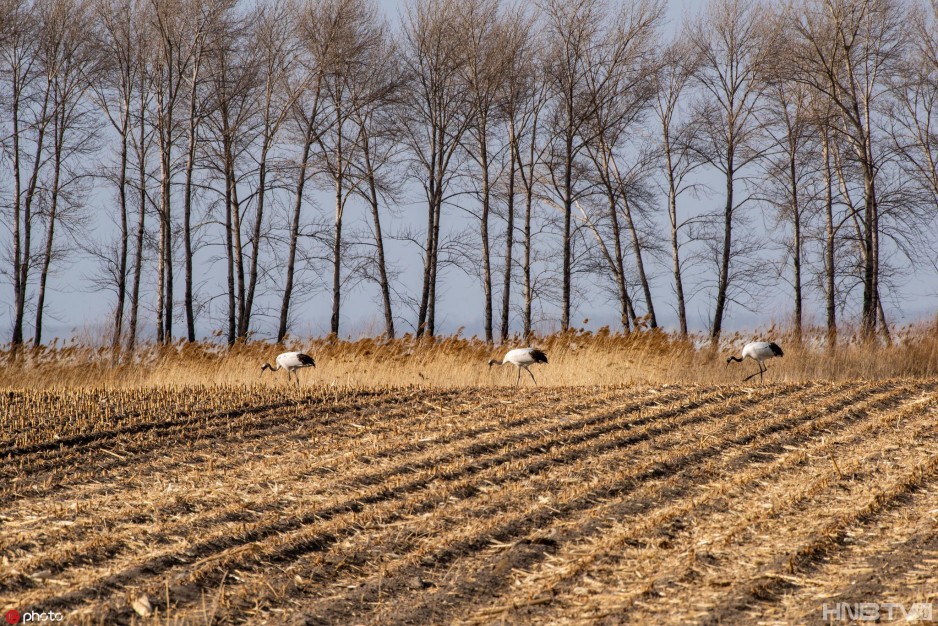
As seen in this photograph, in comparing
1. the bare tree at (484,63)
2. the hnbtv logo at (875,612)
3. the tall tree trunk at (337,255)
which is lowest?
the hnbtv logo at (875,612)

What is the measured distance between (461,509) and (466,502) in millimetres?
192

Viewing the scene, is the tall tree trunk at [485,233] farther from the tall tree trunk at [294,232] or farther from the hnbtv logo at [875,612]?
the hnbtv logo at [875,612]

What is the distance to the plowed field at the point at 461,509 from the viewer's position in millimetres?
5008

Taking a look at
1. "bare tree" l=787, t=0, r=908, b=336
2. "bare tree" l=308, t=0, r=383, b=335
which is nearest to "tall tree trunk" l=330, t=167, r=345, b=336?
"bare tree" l=308, t=0, r=383, b=335

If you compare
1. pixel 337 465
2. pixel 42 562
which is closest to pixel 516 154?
pixel 337 465

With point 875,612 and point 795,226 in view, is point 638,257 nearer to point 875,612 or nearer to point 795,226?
point 795,226

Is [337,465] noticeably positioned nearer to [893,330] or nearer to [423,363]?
[423,363]

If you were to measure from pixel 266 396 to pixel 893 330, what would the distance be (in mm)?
11926

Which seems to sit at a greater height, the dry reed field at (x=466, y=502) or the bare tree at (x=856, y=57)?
the bare tree at (x=856, y=57)

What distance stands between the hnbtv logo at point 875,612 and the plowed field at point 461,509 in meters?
0.09

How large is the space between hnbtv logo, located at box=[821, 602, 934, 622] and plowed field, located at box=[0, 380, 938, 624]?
0.31 feet

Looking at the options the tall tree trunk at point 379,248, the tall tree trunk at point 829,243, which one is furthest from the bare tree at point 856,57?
the tall tree trunk at point 379,248

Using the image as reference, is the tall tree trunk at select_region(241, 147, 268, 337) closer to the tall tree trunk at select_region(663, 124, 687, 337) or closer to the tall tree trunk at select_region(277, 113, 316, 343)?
the tall tree trunk at select_region(277, 113, 316, 343)

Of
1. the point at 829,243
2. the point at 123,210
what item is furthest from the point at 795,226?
the point at 123,210
